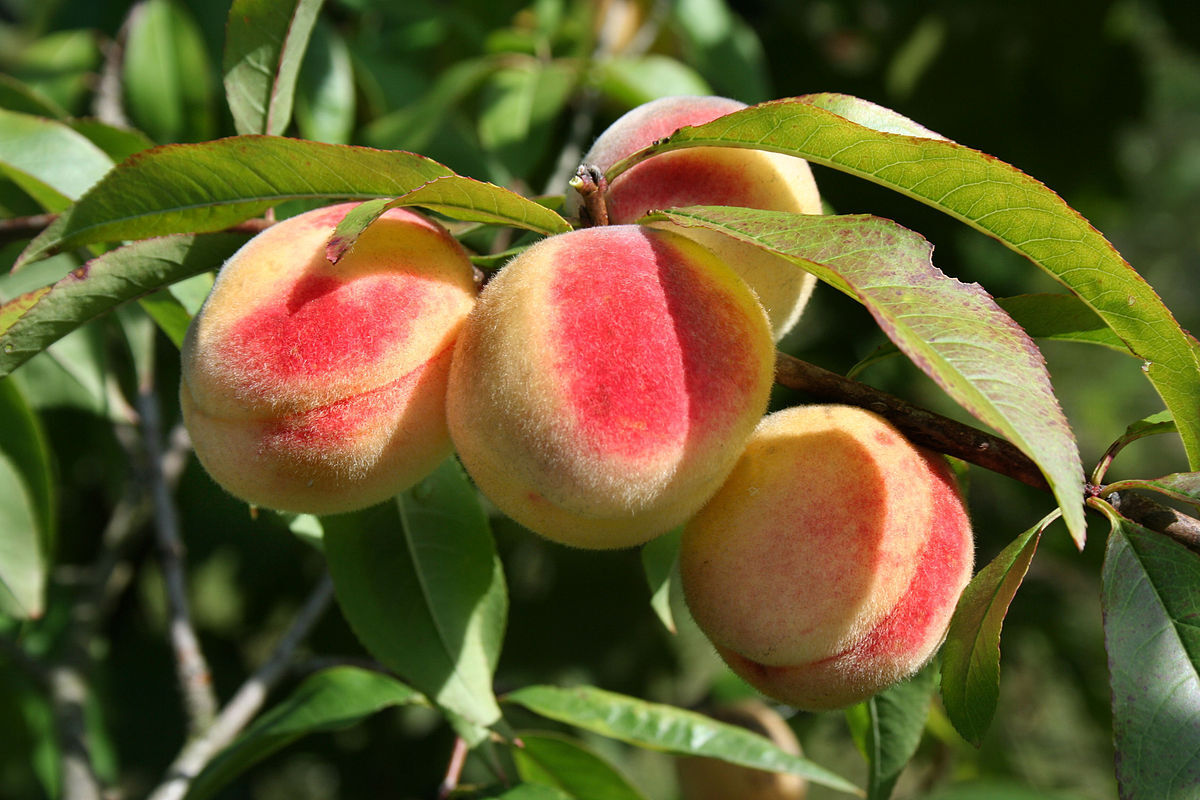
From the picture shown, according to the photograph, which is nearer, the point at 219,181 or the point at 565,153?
the point at 219,181

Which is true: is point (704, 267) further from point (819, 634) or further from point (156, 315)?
point (156, 315)

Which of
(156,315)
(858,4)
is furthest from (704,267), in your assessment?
(858,4)

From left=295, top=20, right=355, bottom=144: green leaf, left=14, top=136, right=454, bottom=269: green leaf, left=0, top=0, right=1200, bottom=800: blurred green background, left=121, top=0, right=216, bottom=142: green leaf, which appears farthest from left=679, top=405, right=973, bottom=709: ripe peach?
left=121, top=0, right=216, bottom=142: green leaf

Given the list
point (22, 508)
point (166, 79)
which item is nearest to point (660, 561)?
point (22, 508)

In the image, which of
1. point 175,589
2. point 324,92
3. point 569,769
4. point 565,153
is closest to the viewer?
point 569,769

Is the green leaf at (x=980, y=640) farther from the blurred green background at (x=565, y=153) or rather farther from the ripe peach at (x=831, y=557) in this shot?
the blurred green background at (x=565, y=153)

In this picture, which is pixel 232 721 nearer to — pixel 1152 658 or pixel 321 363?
pixel 321 363

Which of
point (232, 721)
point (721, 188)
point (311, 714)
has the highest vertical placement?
point (721, 188)
